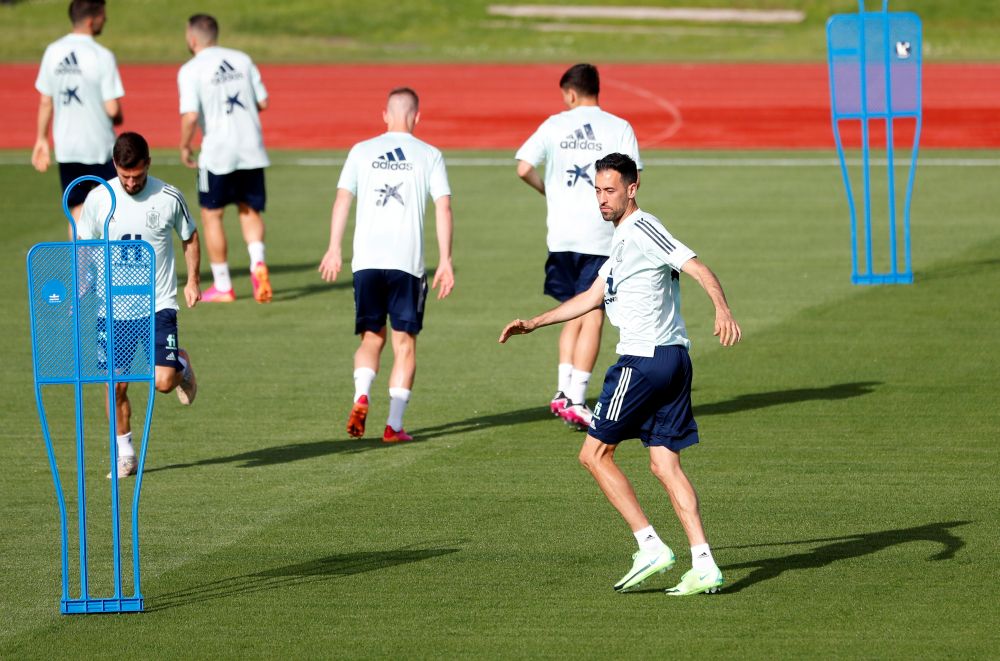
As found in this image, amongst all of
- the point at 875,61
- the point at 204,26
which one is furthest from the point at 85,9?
the point at 875,61

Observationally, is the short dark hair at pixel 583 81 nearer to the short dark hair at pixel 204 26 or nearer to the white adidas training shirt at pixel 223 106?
the white adidas training shirt at pixel 223 106

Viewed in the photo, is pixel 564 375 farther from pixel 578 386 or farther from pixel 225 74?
pixel 225 74

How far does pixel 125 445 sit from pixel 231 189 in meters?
6.37

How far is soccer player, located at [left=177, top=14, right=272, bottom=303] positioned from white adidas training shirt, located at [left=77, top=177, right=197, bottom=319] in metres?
5.75

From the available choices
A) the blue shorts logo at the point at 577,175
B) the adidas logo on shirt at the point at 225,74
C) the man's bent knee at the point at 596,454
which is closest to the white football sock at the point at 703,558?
the man's bent knee at the point at 596,454

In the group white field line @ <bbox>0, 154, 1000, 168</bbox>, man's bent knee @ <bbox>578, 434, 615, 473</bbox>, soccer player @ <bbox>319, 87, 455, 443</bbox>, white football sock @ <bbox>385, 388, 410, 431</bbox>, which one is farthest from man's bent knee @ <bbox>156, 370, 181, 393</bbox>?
white field line @ <bbox>0, 154, 1000, 168</bbox>

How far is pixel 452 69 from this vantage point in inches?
1708

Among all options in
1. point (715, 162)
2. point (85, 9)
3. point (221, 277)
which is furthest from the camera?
point (715, 162)

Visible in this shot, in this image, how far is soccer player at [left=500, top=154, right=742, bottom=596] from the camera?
7.64 m

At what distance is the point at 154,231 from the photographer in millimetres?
10023

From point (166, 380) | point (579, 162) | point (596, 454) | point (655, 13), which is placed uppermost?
point (655, 13)

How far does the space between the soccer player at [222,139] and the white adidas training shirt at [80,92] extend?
2.47ft

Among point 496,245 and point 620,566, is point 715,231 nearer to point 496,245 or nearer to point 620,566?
point 496,245

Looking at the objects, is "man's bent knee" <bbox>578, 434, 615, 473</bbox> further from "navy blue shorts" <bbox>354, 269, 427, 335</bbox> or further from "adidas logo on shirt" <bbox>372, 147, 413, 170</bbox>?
"adidas logo on shirt" <bbox>372, 147, 413, 170</bbox>
